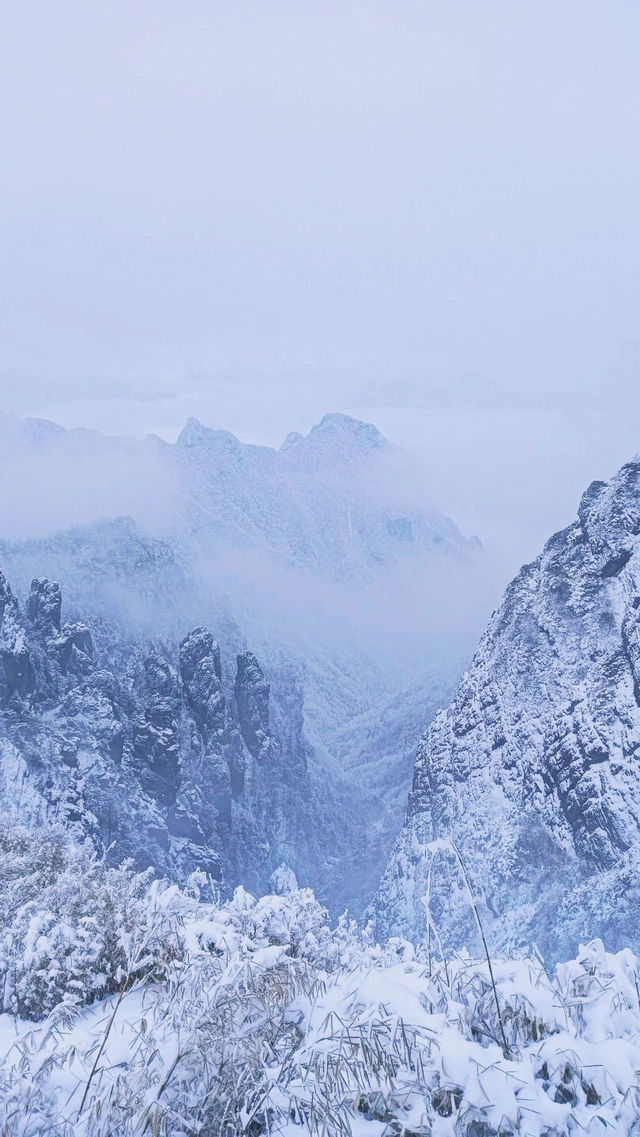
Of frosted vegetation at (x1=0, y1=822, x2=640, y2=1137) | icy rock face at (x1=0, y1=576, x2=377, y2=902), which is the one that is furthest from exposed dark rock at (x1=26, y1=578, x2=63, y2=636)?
frosted vegetation at (x1=0, y1=822, x2=640, y2=1137)

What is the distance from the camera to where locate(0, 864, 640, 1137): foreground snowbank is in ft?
18.4

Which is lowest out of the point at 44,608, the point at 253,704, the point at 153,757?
the point at 253,704

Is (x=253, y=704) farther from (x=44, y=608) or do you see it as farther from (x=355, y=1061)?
(x=355, y=1061)

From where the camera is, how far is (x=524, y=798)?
340 ft

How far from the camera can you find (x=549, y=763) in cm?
10138

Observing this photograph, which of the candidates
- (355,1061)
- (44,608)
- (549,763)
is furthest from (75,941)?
(44,608)

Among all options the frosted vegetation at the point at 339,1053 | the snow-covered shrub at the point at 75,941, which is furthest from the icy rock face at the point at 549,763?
the frosted vegetation at the point at 339,1053

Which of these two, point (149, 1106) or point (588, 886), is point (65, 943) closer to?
point (149, 1106)

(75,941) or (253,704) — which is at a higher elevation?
(75,941)

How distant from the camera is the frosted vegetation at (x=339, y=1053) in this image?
18.4 feet

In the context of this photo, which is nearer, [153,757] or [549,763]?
[549,763]

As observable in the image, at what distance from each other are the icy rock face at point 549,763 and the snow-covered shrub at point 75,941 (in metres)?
77.6

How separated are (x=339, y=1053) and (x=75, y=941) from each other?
401 centimetres

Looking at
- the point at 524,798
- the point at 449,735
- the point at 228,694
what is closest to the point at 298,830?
the point at 228,694
